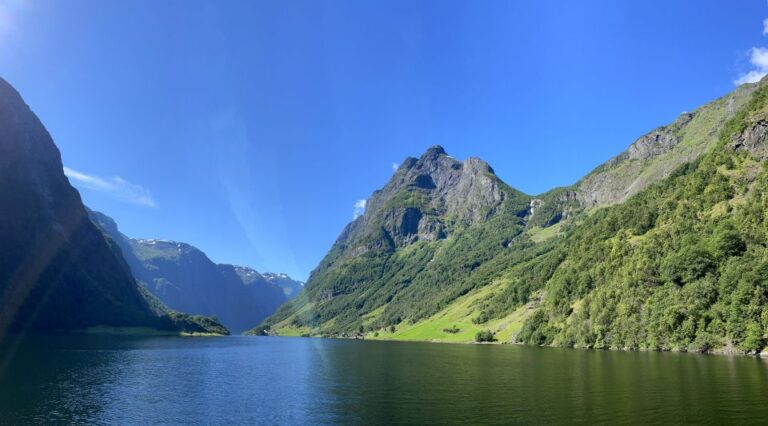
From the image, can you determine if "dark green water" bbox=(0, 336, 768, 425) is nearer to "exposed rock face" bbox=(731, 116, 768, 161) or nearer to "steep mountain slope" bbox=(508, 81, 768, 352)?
"steep mountain slope" bbox=(508, 81, 768, 352)

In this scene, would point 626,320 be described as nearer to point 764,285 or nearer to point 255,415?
point 764,285

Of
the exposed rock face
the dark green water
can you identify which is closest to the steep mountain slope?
the exposed rock face

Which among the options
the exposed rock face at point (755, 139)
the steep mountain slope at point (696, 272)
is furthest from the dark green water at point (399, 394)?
the exposed rock face at point (755, 139)

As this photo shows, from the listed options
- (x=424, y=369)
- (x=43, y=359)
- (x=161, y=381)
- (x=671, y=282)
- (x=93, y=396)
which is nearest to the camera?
(x=93, y=396)

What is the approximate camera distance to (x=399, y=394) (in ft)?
210

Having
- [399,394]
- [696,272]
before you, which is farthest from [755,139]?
[399,394]

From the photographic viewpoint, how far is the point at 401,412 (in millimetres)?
51094

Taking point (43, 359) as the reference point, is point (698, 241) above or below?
above

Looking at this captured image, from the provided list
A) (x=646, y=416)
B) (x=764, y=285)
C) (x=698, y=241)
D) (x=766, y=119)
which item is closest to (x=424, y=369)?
(x=646, y=416)

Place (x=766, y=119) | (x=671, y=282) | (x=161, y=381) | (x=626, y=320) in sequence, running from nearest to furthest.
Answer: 1. (x=161, y=381)
2. (x=671, y=282)
3. (x=626, y=320)
4. (x=766, y=119)

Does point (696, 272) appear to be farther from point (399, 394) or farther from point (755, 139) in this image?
point (399, 394)

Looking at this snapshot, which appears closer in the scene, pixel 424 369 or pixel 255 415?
pixel 255 415

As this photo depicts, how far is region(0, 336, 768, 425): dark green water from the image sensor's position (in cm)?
4753

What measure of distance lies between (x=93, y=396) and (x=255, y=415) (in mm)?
28569
